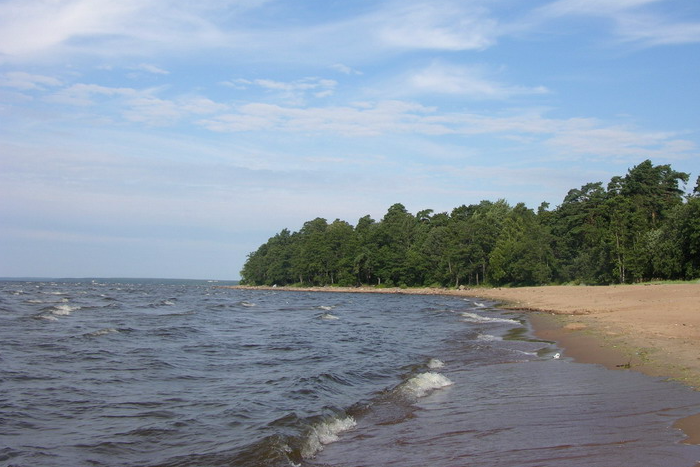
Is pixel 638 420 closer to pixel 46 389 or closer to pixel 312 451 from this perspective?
pixel 312 451

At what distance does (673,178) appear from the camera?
86938mm

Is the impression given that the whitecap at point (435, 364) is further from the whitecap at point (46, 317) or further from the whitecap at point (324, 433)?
the whitecap at point (46, 317)

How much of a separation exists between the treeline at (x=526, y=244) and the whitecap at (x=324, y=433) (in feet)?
177

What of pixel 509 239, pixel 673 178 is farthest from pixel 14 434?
pixel 673 178

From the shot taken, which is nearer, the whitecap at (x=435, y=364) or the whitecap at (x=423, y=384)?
the whitecap at (x=423, y=384)

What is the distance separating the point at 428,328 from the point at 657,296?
17.5m

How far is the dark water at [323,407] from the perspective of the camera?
7.41m

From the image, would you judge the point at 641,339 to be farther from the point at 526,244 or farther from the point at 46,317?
the point at 526,244

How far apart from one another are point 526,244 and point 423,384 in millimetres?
73717

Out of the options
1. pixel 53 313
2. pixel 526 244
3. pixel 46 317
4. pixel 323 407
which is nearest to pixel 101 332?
pixel 46 317

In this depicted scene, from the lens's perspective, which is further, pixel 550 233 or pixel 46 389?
pixel 550 233

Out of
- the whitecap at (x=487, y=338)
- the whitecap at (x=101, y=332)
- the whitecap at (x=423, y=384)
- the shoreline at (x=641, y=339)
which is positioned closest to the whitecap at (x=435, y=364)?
the whitecap at (x=423, y=384)

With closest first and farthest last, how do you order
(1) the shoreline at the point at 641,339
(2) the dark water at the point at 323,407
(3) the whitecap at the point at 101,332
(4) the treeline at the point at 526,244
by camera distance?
(2) the dark water at the point at 323,407 → (1) the shoreline at the point at 641,339 → (3) the whitecap at the point at 101,332 → (4) the treeline at the point at 526,244

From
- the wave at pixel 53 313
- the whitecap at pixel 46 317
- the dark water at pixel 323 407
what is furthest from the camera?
the wave at pixel 53 313
